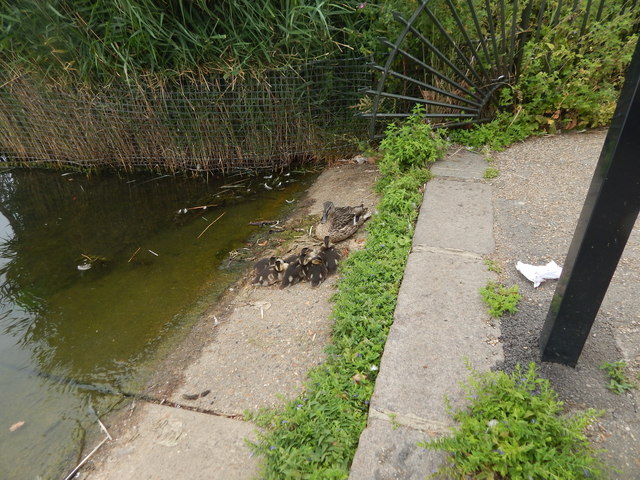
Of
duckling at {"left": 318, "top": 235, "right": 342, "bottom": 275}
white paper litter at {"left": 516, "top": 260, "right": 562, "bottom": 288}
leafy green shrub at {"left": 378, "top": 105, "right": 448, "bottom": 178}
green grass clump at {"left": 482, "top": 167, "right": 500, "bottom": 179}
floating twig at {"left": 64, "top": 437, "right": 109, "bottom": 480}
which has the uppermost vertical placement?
leafy green shrub at {"left": 378, "top": 105, "right": 448, "bottom": 178}

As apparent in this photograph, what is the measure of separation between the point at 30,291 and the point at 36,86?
2939mm

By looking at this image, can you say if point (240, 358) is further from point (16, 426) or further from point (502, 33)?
point (502, 33)

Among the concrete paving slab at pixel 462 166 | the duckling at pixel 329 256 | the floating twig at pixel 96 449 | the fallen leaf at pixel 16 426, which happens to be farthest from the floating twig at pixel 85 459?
the concrete paving slab at pixel 462 166

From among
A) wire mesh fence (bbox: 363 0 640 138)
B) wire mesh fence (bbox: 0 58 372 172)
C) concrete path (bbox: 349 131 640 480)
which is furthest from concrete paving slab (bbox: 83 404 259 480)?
wire mesh fence (bbox: 0 58 372 172)

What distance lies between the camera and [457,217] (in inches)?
119

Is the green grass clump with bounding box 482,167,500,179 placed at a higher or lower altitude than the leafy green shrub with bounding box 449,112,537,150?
lower

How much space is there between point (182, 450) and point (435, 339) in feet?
4.41

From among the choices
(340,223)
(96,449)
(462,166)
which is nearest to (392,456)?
(96,449)

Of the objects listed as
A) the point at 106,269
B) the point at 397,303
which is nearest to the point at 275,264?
the point at 397,303

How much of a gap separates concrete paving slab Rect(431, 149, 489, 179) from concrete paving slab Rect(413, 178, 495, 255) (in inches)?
6.1

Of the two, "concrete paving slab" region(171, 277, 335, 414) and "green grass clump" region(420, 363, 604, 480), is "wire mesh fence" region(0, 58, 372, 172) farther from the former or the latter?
"green grass clump" region(420, 363, 604, 480)

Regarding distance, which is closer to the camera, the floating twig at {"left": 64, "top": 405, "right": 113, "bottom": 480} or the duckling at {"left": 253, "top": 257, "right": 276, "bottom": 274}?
the floating twig at {"left": 64, "top": 405, "right": 113, "bottom": 480}

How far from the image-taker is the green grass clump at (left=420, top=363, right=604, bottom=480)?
1.38m

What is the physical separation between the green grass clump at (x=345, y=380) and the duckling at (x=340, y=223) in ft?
1.08
